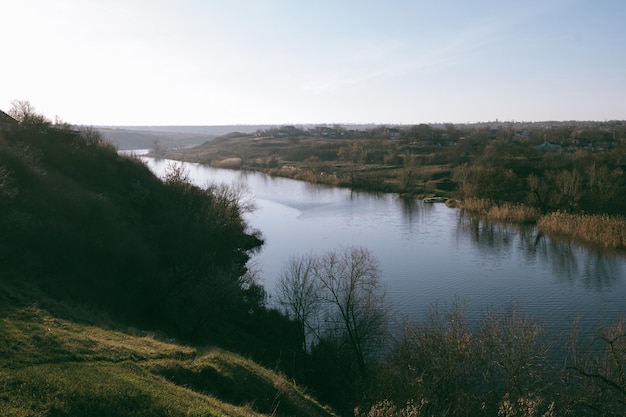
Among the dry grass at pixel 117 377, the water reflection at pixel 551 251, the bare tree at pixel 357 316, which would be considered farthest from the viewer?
the water reflection at pixel 551 251

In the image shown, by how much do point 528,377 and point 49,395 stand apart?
11573mm

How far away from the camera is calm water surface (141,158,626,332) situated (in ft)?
71.1

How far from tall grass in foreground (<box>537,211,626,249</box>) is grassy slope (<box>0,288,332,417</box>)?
25761mm

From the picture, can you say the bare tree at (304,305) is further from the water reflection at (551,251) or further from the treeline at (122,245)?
the water reflection at (551,251)

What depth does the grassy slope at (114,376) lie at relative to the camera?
7895 mm

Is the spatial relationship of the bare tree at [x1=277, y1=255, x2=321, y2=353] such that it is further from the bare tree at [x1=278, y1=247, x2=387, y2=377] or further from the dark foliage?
the dark foliage

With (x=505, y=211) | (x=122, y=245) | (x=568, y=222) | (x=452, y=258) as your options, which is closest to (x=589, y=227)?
(x=568, y=222)

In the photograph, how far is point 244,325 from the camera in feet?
64.7

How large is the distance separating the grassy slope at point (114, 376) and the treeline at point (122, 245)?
3354 millimetres

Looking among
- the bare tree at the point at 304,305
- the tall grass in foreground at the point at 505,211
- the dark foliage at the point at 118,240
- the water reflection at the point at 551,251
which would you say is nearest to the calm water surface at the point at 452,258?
the water reflection at the point at 551,251

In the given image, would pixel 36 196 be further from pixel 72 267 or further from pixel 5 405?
pixel 5 405

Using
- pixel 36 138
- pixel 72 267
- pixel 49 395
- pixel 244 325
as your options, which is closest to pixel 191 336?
pixel 244 325

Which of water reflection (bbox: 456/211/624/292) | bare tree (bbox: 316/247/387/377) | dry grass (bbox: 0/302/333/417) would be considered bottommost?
water reflection (bbox: 456/211/624/292)

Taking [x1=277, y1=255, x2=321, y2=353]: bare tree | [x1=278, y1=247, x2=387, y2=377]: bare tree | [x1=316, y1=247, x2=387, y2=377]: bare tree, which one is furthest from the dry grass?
[x1=277, y1=255, x2=321, y2=353]: bare tree
